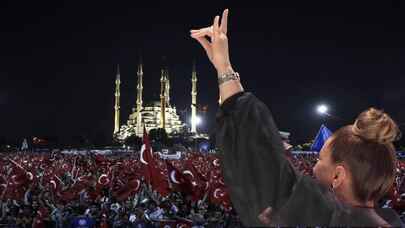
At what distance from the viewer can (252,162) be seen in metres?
1.34

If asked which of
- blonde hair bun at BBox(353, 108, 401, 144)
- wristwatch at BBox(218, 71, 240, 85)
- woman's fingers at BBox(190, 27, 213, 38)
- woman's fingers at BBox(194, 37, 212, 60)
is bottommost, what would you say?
blonde hair bun at BBox(353, 108, 401, 144)

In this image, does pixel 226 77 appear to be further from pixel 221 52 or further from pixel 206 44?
pixel 206 44

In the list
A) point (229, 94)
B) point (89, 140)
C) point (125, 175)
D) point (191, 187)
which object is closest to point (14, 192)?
point (125, 175)

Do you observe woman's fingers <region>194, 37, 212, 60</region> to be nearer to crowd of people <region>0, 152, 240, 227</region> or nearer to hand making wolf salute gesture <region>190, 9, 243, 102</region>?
hand making wolf salute gesture <region>190, 9, 243, 102</region>

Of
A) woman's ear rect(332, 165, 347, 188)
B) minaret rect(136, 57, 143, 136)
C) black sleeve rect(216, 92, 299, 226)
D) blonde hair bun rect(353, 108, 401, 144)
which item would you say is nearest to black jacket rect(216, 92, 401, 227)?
black sleeve rect(216, 92, 299, 226)

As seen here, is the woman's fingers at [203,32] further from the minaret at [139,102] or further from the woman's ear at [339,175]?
the minaret at [139,102]

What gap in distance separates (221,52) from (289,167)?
1.46 feet

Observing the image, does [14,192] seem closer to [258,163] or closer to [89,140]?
[258,163]

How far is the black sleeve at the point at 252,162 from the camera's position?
4.39 feet

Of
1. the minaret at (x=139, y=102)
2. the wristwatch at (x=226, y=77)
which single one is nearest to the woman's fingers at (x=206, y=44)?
the wristwatch at (x=226, y=77)

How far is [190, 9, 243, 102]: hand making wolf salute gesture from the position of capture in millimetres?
1464

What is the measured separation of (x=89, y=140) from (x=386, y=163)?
124 meters

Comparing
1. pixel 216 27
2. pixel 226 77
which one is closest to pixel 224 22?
pixel 216 27

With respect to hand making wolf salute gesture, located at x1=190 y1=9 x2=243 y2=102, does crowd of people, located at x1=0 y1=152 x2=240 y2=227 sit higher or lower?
lower
